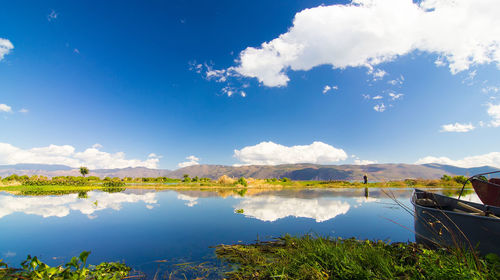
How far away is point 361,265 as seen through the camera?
4.13 m

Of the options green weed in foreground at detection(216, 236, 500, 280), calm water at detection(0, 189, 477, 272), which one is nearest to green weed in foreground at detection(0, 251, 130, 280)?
calm water at detection(0, 189, 477, 272)

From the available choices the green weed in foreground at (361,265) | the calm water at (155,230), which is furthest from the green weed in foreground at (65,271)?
the green weed in foreground at (361,265)

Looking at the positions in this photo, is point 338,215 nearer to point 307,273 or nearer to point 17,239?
point 307,273

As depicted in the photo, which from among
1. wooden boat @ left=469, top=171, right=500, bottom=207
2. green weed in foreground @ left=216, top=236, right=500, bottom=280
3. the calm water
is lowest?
the calm water

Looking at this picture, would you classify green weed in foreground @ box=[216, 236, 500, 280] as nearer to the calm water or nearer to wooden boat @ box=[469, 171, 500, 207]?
the calm water

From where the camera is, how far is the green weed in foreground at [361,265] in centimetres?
329

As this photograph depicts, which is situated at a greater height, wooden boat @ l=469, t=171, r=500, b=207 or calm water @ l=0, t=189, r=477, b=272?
wooden boat @ l=469, t=171, r=500, b=207

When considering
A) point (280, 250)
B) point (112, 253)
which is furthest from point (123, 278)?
point (280, 250)

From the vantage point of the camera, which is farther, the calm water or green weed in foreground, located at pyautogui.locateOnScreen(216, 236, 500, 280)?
the calm water

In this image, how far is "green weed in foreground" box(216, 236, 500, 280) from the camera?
129 inches

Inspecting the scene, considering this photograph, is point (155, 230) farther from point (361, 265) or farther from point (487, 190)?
point (487, 190)

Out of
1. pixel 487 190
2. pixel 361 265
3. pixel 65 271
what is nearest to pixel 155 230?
pixel 65 271

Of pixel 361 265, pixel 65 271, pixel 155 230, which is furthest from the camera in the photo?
pixel 155 230

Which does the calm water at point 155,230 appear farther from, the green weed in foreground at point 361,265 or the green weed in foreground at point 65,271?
the green weed in foreground at point 361,265
